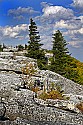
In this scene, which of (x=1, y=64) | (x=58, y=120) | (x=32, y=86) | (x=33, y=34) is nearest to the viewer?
(x=58, y=120)

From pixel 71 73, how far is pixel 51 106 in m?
41.5

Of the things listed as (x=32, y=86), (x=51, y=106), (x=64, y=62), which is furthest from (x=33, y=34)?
(x=51, y=106)

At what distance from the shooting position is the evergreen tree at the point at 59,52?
204 feet

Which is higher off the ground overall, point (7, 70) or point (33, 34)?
point (33, 34)

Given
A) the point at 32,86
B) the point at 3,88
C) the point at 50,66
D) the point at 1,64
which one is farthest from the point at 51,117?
the point at 50,66

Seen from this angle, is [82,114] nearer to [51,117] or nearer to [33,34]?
[51,117]

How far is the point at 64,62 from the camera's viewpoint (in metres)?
64.1

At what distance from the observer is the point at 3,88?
21.8m

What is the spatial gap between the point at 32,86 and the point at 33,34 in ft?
134

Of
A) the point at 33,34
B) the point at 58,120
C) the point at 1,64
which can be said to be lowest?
the point at 58,120

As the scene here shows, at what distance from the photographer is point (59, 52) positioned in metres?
65.2

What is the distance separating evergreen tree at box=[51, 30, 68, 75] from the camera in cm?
6216

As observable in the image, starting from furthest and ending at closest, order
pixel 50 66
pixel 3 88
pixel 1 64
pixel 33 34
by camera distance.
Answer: pixel 33 34 → pixel 50 66 → pixel 1 64 → pixel 3 88

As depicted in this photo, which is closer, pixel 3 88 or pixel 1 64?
pixel 3 88
